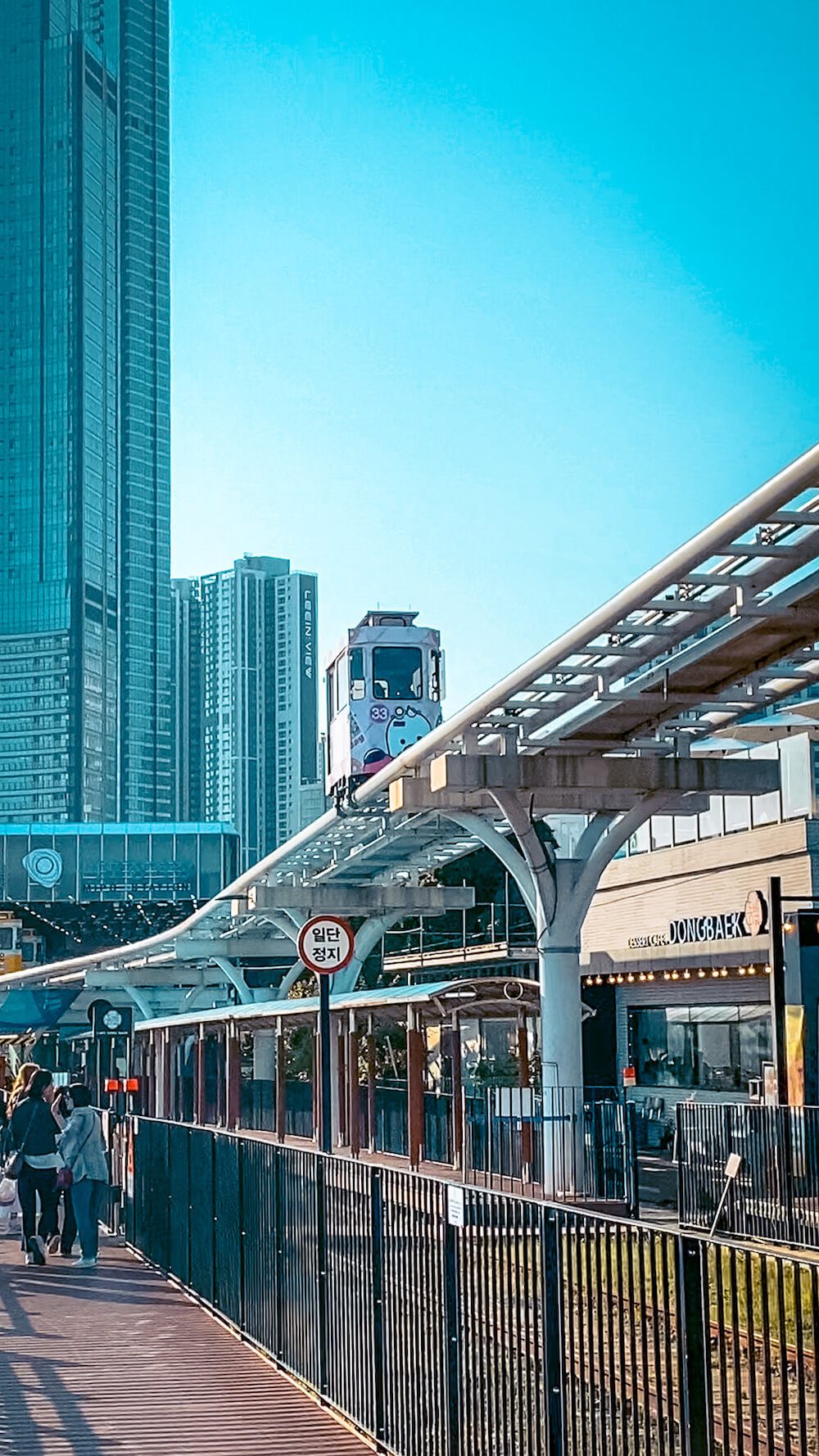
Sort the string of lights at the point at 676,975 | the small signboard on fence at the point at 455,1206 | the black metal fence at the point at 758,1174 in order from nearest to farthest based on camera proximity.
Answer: the small signboard on fence at the point at 455,1206
the black metal fence at the point at 758,1174
the string of lights at the point at 676,975

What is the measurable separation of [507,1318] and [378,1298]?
7.09 feet

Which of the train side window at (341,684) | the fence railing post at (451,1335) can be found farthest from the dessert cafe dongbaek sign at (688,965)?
the fence railing post at (451,1335)

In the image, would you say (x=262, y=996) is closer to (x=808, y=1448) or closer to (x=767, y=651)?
(x=767, y=651)

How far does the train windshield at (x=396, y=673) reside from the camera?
154 feet

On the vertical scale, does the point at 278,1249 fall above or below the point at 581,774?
below

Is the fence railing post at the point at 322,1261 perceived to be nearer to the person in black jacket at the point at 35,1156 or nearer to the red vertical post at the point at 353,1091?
the person in black jacket at the point at 35,1156

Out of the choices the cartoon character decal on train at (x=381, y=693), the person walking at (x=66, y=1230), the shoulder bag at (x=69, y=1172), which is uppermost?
the cartoon character decal on train at (x=381, y=693)

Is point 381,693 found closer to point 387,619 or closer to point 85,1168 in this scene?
point 387,619

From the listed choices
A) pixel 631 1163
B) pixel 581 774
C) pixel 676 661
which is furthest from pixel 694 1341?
pixel 581 774

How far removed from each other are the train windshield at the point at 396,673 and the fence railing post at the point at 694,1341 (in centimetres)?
4099

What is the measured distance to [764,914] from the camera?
22891 mm

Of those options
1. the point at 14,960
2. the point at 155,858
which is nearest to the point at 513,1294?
the point at 14,960

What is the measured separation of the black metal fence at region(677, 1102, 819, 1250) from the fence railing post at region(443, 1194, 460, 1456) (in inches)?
420

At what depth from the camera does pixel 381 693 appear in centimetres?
4666
